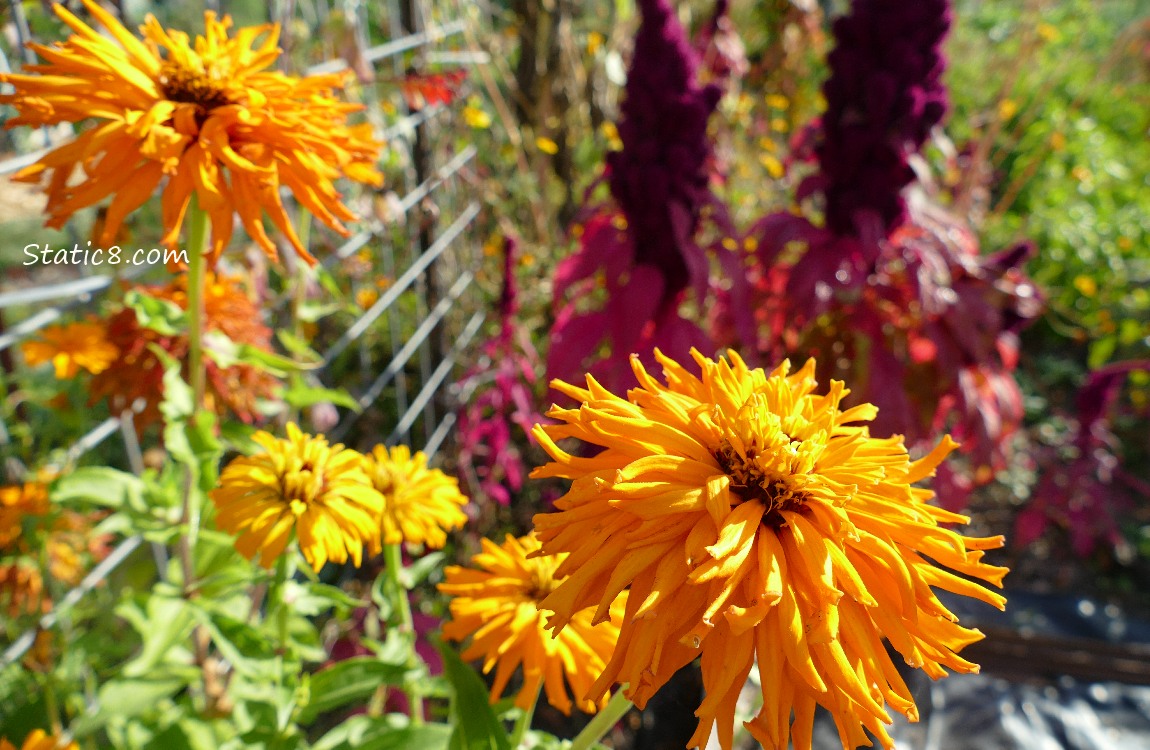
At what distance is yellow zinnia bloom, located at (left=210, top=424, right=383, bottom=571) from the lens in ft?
2.25

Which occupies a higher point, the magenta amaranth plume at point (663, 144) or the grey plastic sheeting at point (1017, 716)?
the magenta amaranth plume at point (663, 144)

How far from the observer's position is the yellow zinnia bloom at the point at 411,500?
2.51 feet

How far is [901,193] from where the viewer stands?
1544mm

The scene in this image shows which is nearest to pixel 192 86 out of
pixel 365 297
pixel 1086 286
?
pixel 365 297

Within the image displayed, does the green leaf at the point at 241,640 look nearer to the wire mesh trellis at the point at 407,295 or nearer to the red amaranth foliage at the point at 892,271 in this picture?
the wire mesh trellis at the point at 407,295

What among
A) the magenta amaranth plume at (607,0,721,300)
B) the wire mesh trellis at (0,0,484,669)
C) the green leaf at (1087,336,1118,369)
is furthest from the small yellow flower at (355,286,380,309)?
the green leaf at (1087,336,1118,369)

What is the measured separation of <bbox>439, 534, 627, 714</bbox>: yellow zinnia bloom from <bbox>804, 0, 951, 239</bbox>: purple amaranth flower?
3.36 feet

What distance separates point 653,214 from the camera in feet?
4.37

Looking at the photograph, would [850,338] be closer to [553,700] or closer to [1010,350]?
[1010,350]

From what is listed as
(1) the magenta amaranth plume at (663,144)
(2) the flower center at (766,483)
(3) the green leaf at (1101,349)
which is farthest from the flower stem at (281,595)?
(3) the green leaf at (1101,349)

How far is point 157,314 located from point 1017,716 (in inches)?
Answer: 78.4

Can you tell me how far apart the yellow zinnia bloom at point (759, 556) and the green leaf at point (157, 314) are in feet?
1.70

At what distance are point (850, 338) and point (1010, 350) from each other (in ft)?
1.33

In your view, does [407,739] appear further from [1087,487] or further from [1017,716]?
[1087,487]
